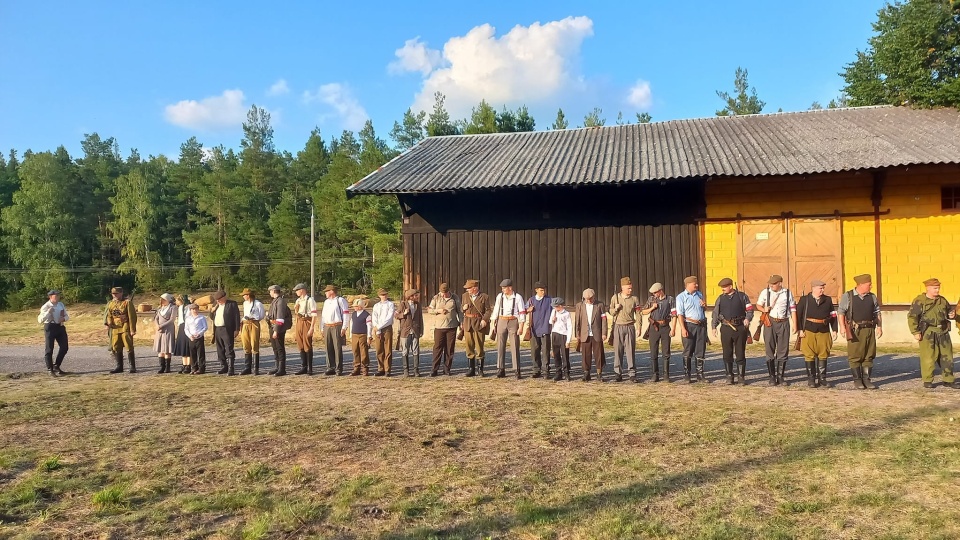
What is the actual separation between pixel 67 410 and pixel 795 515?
8.31m

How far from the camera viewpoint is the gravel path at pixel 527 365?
9531 millimetres

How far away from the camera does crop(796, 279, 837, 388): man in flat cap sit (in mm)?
8812

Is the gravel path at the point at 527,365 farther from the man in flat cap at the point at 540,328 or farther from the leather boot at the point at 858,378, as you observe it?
the man in flat cap at the point at 540,328

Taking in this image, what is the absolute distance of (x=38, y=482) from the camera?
4.96 meters

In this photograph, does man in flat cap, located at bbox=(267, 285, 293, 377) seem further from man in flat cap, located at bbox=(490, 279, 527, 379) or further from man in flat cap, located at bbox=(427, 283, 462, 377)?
man in flat cap, located at bbox=(490, 279, 527, 379)

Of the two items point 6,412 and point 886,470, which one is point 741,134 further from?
point 6,412

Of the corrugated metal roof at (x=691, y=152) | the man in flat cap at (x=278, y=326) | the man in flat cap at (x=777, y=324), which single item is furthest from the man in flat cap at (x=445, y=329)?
the man in flat cap at (x=777, y=324)

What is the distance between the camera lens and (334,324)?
10.8 metres

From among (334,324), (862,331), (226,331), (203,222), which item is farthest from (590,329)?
(203,222)

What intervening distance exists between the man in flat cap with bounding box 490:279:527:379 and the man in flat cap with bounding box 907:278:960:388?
227 inches

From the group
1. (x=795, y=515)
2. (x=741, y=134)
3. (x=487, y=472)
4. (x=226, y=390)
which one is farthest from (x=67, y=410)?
(x=741, y=134)

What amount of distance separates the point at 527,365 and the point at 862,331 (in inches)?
→ 214

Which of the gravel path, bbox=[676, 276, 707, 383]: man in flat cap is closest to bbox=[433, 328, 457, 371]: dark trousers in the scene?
the gravel path

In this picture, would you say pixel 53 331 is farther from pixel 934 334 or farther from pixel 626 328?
pixel 934 334
